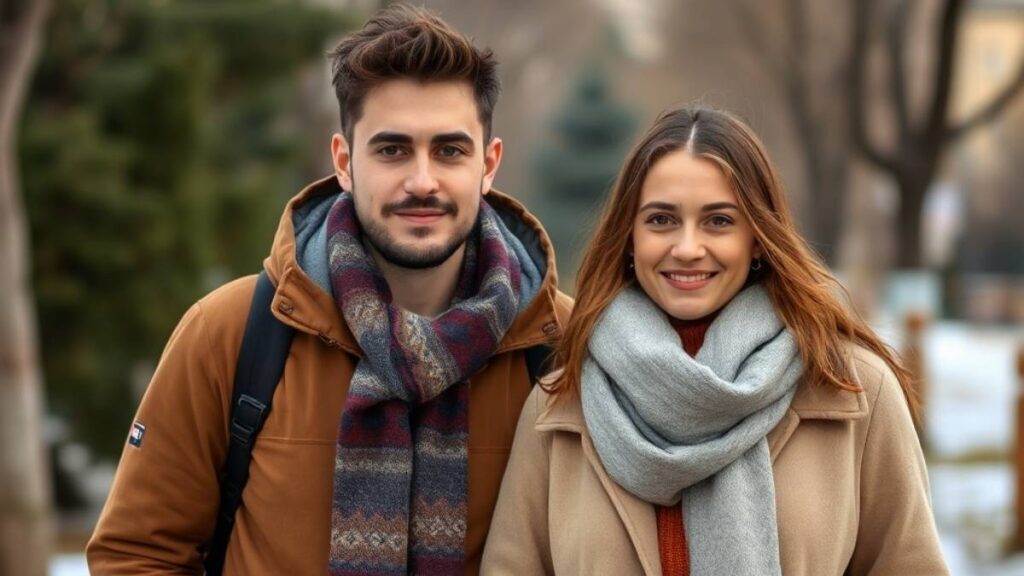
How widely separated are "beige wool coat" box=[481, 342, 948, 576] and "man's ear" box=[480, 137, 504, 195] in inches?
23.9

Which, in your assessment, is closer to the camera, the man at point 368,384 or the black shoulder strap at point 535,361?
the man at point 368,384

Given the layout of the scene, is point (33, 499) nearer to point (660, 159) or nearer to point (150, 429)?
point (150, 429)

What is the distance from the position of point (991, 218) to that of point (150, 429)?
47522 millimetres

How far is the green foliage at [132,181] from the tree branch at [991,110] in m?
6.53

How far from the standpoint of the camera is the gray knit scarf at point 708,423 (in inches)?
126

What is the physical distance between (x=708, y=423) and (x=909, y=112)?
512 inches

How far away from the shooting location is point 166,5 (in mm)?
15352

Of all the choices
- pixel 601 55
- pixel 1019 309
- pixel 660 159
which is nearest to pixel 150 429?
pixel 660 159

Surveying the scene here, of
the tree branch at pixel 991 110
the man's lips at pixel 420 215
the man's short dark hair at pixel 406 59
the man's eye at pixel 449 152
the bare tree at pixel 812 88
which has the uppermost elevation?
the bare tree at pixel 812 88

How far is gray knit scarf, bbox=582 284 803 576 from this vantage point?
10.5ft

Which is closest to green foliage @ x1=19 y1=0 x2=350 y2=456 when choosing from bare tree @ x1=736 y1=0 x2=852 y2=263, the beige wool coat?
bare tree @ x1=736 y1=0 x2=852 y2=263

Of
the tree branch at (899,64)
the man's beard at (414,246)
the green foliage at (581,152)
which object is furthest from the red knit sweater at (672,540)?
the green foliage at (581,152)

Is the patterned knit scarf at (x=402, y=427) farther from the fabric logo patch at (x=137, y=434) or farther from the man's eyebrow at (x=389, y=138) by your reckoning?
the fabric logo patch at (x=137, y=434)

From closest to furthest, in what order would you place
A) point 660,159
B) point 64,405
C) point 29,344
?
1. point 660,159
2. point 29,344
3. point 64,405
